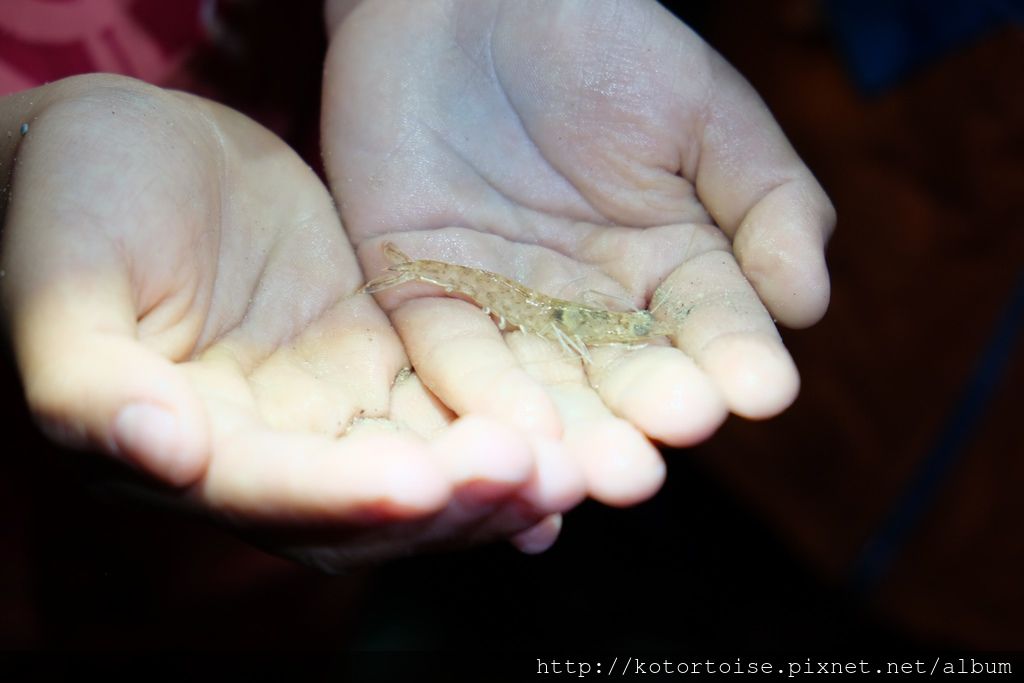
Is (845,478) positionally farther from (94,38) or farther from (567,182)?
(94,38)

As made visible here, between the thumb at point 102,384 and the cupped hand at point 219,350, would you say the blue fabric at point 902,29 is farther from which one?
the thumb at point 102,384

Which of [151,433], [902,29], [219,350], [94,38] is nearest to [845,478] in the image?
[902,29]

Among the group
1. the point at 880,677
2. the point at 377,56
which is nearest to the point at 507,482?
the point at 377,56

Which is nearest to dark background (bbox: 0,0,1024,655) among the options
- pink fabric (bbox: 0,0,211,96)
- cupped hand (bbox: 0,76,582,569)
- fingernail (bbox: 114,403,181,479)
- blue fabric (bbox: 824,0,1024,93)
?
blue fabric (bbox: 824,0,1024,93)

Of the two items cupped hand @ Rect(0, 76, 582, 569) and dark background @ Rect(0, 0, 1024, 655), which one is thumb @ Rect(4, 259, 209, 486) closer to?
cupped hand @ Rect(0, 76, 582, 569)

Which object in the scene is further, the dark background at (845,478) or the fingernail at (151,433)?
the dark background at (845,478)

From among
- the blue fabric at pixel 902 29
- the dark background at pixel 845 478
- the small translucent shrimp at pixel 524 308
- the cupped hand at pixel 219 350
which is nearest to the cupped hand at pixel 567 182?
the small translucent shrimp at pixel 524 308

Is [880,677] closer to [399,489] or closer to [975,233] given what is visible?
[975,233]
